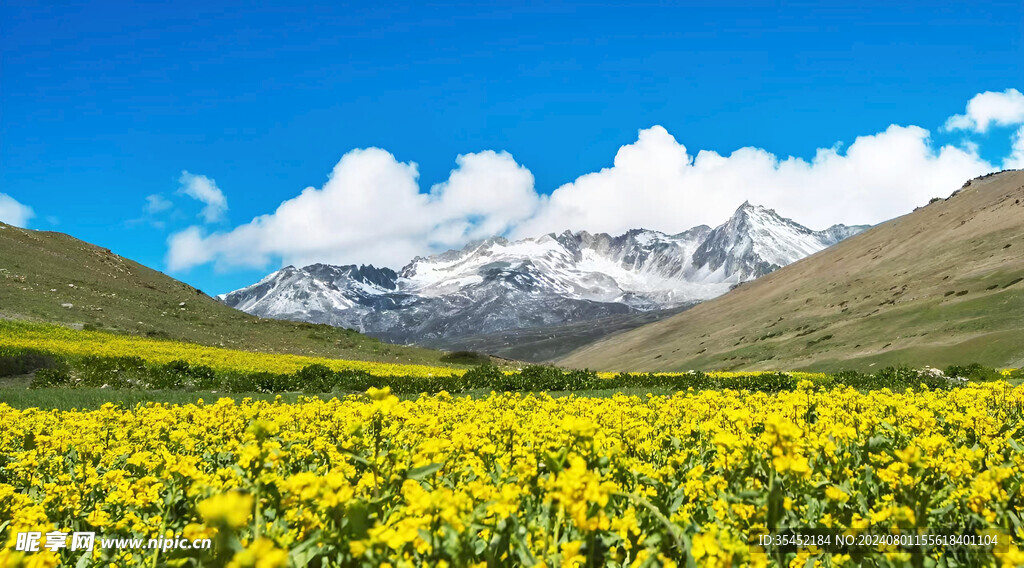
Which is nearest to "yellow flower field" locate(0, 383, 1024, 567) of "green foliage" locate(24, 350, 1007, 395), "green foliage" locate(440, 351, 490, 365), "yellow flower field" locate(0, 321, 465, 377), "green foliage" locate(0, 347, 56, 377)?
"green foliage" locate(24, 350, 1007, 395)

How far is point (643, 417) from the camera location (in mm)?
8211

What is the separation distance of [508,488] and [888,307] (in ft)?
198

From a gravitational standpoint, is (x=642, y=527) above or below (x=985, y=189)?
below

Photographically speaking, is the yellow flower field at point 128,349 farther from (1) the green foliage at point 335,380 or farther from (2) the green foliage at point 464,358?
(2) the green foliage at point 464,358

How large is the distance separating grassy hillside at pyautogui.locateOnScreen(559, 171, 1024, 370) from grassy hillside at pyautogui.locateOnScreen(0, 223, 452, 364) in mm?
33506

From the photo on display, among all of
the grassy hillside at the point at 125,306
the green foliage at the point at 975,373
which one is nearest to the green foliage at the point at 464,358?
the grassy hillside at the point at 125,306

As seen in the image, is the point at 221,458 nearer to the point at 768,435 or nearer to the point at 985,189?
the point at 768,435

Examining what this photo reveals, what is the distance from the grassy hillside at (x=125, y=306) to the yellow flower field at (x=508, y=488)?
34555mm

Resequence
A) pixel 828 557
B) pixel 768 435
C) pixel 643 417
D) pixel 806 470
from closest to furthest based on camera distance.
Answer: pixel 806 470 < pixel 768 435 < pixel 828 557 < pixel 643 417

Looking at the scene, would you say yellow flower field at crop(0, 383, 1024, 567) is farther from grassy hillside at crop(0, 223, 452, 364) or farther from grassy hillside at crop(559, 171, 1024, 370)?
grassy hillside at crop(0, 223, 452, 364)

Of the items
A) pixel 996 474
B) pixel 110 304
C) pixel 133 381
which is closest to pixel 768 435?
pixel 996 474

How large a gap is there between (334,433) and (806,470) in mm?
5487

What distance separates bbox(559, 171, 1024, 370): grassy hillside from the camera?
3591cm

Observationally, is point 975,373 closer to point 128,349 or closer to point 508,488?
point 508,488
